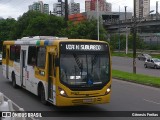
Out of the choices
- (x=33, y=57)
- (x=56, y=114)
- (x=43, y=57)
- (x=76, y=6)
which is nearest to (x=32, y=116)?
(x=56, y=114)

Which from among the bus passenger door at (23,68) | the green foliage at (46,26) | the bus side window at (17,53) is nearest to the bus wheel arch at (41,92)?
the bus passenger door at (23,68)

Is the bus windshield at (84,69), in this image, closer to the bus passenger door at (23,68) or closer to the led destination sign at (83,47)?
the led destination sign at (83,47)

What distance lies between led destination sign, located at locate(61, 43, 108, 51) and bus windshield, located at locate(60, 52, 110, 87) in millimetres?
224

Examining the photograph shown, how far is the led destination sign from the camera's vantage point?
1378 centimetres

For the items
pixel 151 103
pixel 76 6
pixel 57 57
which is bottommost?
pixel 151 103

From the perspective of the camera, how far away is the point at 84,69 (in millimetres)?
13586

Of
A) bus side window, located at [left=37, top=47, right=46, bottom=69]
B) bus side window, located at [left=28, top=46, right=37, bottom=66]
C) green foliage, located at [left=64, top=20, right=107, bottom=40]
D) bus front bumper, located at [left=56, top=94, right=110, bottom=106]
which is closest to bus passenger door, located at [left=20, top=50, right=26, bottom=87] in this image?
bus side window, located at [left=28, top=46, right=37, bottom=66]

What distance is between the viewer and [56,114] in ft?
44.0

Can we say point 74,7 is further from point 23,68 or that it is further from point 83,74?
point 83,74

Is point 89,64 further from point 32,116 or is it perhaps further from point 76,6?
point 76,6

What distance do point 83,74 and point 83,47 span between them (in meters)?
1.09

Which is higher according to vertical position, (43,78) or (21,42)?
(21,42)

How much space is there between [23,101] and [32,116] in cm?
370

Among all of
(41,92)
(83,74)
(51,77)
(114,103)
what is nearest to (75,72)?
(83,74)
